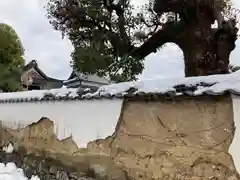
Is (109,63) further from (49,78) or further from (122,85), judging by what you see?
(49,78)

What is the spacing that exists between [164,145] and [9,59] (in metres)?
11.1

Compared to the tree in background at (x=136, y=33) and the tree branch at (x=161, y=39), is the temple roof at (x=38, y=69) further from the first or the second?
the tree branch at (x=161, y=39)

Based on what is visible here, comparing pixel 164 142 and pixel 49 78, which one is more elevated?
pixel 49 78

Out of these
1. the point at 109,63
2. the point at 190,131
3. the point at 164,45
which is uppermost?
the point at 164,45

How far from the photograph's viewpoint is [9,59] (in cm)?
1255

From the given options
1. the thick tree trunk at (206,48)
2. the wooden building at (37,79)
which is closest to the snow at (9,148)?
the thick tree trunk at (206,48)

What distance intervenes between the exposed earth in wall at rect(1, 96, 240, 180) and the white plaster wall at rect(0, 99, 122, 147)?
0.34 feet

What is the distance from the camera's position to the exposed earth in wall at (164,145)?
Result: 2408mm

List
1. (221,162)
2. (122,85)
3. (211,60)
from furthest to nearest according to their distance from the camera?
(211,60) < (122,85) < (221,162)

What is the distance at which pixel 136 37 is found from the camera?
616 centimetres

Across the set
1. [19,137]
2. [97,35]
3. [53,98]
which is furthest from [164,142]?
[97,35]

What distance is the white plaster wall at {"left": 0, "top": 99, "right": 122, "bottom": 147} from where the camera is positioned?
3365mm

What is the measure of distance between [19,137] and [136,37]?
2908mm

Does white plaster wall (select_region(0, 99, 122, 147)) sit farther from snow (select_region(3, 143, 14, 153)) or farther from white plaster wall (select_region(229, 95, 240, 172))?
white plaster wall (select_region(229, 95, 240, 172))
